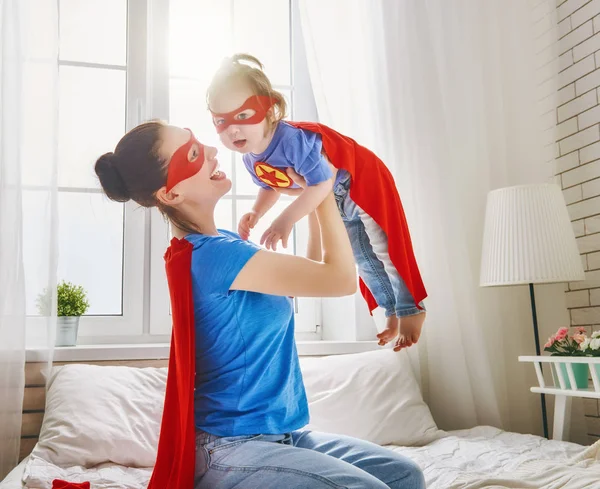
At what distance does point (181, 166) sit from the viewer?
1.31 meters

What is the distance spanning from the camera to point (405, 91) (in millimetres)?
2613

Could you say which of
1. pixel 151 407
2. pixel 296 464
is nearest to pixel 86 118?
pixel 151 407

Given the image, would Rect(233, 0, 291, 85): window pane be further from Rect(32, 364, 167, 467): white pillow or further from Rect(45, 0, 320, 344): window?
Rect(32, 364, 167, 467): white pillow

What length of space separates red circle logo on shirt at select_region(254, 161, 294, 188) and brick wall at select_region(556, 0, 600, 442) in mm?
1600

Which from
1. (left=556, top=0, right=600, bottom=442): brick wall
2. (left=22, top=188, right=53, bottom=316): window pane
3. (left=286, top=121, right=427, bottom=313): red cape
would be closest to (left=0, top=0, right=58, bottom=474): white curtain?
(left=22, top=188, right=53, bottom=316): window pane

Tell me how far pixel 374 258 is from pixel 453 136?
1.26 m

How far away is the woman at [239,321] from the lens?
1.19 m

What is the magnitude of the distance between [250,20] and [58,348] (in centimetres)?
160

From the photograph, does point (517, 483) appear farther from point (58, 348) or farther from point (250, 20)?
point (250, 20)

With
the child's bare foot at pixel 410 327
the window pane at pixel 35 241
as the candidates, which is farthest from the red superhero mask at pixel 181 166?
the window pane at pixel 35 241

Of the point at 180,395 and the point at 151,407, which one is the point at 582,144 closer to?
the point at 151,407

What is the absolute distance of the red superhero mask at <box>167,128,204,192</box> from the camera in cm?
130

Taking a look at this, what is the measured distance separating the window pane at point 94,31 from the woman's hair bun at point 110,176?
1470 mm

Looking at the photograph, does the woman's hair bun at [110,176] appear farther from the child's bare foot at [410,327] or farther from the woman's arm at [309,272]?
the child's bare foot at [410,327]
